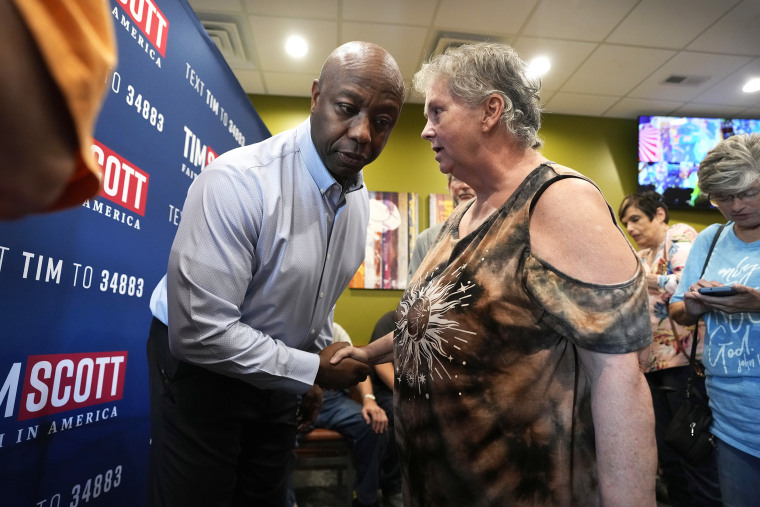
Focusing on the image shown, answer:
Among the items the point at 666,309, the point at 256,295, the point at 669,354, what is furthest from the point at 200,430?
the point at 666,309

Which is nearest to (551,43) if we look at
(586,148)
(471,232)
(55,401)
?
(586,148)

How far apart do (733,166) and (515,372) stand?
1410 mm

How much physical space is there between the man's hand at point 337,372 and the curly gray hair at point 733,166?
1513mm

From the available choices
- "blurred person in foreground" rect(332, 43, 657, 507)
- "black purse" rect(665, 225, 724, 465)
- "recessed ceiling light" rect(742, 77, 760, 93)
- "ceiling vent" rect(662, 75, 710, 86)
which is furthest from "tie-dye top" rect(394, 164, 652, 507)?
"recessed ceiling light" rect(742, 77, 760, 93)

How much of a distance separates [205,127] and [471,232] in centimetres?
191

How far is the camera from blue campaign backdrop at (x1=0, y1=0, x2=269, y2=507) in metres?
1.27

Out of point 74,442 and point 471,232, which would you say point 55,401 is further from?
point 471,232

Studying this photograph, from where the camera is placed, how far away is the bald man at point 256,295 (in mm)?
1212

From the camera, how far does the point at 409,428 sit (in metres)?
1.11

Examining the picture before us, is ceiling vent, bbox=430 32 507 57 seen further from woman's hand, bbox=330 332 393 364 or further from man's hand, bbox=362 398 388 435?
woman's hand, bbox=330 332 393 364

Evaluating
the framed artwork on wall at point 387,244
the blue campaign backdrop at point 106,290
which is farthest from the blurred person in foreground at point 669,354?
the blue campaign backdrop at point 106,290

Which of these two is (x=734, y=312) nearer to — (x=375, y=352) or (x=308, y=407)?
(x=375, y=352)

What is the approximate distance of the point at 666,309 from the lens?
270 centimetres

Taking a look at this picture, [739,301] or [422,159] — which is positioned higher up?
[422,159]
